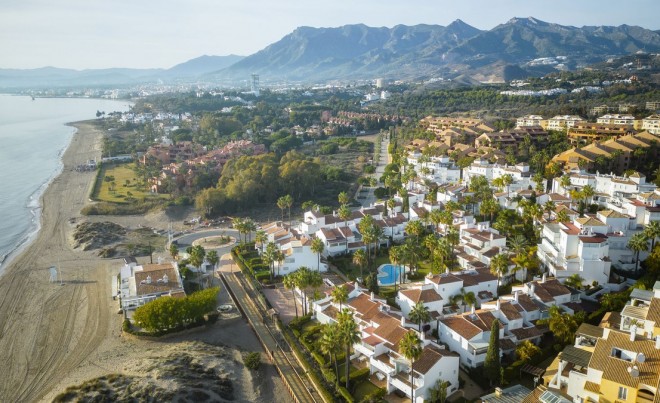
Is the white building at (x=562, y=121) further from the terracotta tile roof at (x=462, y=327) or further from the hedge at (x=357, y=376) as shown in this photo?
the hedge at (x=357, y=376)

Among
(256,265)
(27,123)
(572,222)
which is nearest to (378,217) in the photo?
(256,265)

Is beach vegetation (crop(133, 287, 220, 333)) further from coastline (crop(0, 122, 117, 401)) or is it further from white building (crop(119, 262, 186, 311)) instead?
coastline (crop(0, 122, 117, 401))

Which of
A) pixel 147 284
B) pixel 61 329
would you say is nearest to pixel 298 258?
pixel 147 284

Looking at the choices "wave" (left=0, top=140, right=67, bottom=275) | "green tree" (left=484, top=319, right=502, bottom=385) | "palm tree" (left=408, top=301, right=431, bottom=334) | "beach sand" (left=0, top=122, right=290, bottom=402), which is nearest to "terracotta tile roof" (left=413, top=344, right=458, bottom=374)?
"green tree" (left=484, top=319, right=502, bottom=385)

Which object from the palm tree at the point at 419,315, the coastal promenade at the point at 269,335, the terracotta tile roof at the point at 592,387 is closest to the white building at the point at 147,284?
the coastal promenade at the point at 269,335

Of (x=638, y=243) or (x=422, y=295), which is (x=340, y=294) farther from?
(x=638, y=243)

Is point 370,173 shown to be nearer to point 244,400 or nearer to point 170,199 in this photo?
point 170,199
